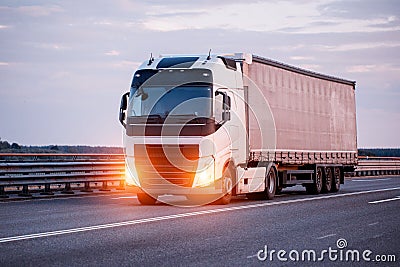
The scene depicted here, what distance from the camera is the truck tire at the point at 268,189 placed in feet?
76.8

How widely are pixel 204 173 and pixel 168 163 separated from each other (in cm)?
91

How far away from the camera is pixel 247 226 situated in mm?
14906

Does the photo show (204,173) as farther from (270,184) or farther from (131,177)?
(270,184)

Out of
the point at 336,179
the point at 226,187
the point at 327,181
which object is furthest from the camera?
the point at 336,179

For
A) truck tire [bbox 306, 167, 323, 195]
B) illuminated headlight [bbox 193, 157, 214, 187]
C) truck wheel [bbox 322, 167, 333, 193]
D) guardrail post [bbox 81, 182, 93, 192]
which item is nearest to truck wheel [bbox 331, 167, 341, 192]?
truck wheel [bbox 322, 167, 333, 193]

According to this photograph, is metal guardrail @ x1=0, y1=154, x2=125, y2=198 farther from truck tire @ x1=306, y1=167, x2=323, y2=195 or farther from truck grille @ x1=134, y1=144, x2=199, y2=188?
truck tire @ x1=306, y1=167, x2=323, y2=195

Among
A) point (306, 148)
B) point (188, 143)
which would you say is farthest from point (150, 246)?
point (306, 148)

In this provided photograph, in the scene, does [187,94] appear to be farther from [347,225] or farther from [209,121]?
[347,225]

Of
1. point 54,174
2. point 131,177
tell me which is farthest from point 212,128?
point 54,174

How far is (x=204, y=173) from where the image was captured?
65.3 ft

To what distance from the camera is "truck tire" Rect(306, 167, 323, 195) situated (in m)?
27.1

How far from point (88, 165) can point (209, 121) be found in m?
8.91

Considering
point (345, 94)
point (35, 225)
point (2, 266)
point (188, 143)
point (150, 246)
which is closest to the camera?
point (2, 266)

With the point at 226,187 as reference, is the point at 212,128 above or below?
above
